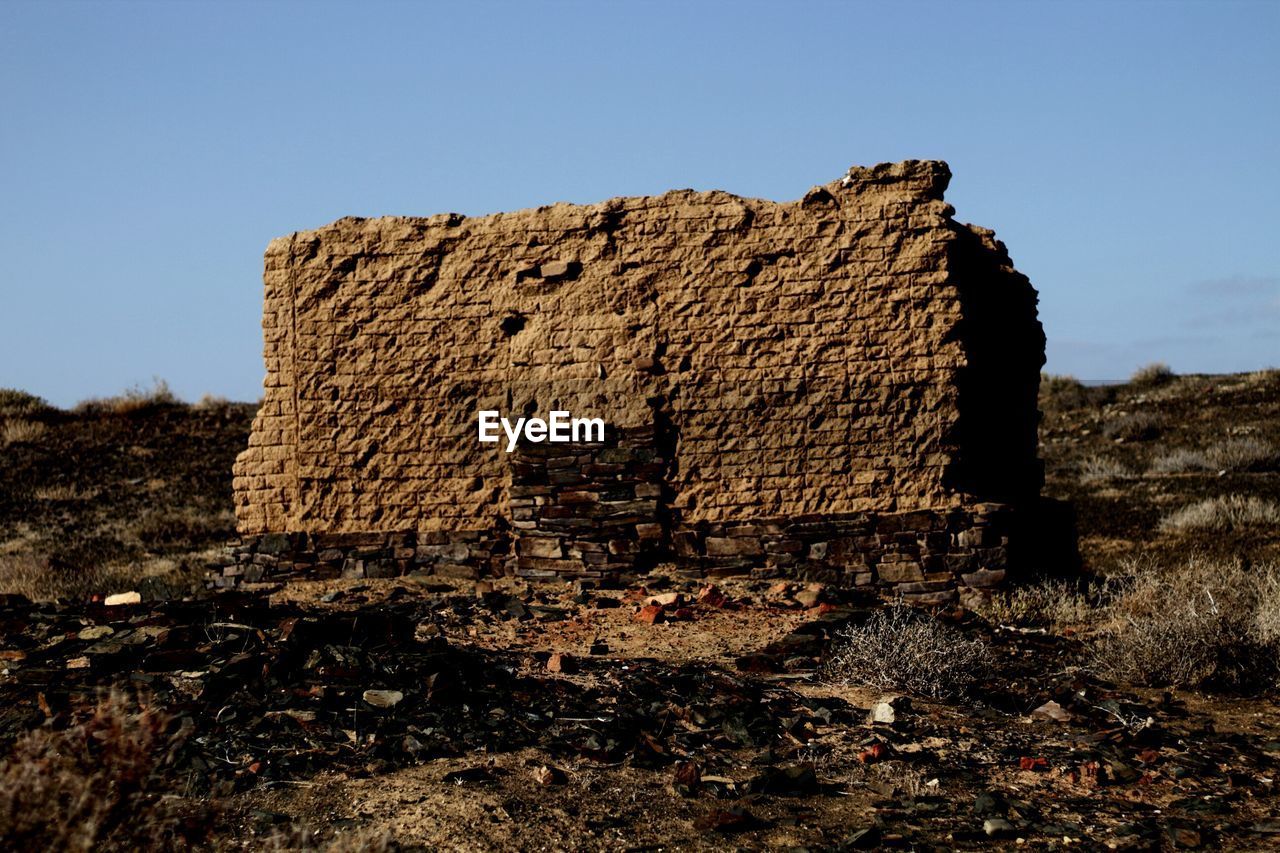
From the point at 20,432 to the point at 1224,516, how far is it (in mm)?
21546

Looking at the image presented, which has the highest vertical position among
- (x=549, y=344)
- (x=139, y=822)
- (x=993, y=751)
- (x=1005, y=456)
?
(x=549, y=344)

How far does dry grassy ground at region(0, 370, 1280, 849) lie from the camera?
5.06m

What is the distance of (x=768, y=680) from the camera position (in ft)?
25.0

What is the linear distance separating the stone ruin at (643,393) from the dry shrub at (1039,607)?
0.26m

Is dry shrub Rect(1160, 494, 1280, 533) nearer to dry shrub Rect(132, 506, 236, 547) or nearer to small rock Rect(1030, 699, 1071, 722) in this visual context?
small rock Rect(1030, 699, 1071, 722)

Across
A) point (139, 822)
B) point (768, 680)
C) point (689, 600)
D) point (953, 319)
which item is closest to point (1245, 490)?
point (953, 319)

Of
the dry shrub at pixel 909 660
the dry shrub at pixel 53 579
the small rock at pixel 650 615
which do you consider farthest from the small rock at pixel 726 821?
the dry shrub at pixel 53 579

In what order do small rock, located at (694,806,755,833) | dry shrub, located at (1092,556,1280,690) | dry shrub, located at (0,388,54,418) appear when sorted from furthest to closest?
dry shrub, located at (0,388,54,418), dry shrub, located at (1092,556,1280,690), small rock, located at (694,806,755,833)

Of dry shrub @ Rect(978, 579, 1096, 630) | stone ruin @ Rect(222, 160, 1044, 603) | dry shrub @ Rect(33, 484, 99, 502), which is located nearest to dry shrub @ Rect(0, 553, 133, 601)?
stone ruin @ Rect(222, 160, 1044, 603)

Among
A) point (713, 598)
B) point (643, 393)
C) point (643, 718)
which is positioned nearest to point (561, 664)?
point (643, 718)

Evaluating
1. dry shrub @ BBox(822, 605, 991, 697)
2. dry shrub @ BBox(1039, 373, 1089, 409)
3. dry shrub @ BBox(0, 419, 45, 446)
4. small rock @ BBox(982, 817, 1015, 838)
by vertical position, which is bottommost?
small rock @ BBox(982, 817, 1015, 838)

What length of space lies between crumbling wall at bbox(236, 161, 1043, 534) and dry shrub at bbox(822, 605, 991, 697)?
2.43 meters

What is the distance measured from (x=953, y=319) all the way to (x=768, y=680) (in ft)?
13.4

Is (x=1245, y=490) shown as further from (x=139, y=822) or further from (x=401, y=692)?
(x=139, y=822)
